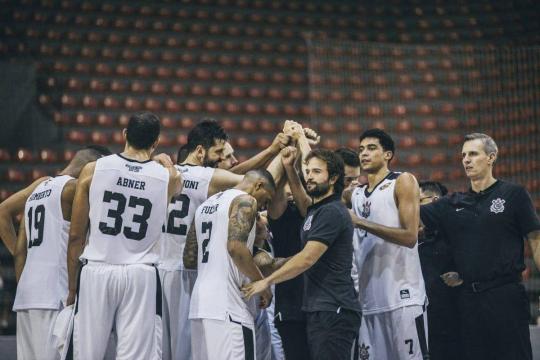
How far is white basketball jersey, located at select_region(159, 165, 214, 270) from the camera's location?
5398 mm

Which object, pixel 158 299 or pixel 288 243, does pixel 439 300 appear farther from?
pixel 158 299

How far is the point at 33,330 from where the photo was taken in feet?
17.3

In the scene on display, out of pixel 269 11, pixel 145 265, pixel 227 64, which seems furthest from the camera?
pixel 269 11

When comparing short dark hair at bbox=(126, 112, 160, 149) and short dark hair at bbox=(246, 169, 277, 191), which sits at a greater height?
short dark hair at bbox=(126, 112, 160, 149)

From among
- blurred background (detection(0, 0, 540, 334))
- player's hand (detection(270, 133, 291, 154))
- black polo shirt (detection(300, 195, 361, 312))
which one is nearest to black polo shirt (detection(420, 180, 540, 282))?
black polo shirt (detection(300, 195, 361, 312))

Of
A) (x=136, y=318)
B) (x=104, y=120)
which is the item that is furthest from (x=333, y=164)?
(x=104, y=120)

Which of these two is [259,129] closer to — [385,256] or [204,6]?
[204,6]

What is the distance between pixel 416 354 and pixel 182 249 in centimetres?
183

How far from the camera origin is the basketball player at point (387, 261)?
5.22 m

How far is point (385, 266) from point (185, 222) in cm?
150

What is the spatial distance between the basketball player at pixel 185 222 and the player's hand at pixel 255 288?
2.54 ft

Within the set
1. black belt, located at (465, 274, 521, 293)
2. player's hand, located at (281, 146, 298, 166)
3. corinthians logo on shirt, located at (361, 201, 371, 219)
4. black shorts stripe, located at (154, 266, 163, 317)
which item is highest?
player's hand, located at (281, 146, 298, 166)

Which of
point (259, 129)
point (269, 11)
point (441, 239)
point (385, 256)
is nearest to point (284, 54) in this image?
point (269, 11)

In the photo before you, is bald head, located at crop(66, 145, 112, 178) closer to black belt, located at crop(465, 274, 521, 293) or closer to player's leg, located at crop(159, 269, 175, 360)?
player's leg, located at crop(159, 269, 175, 360)
